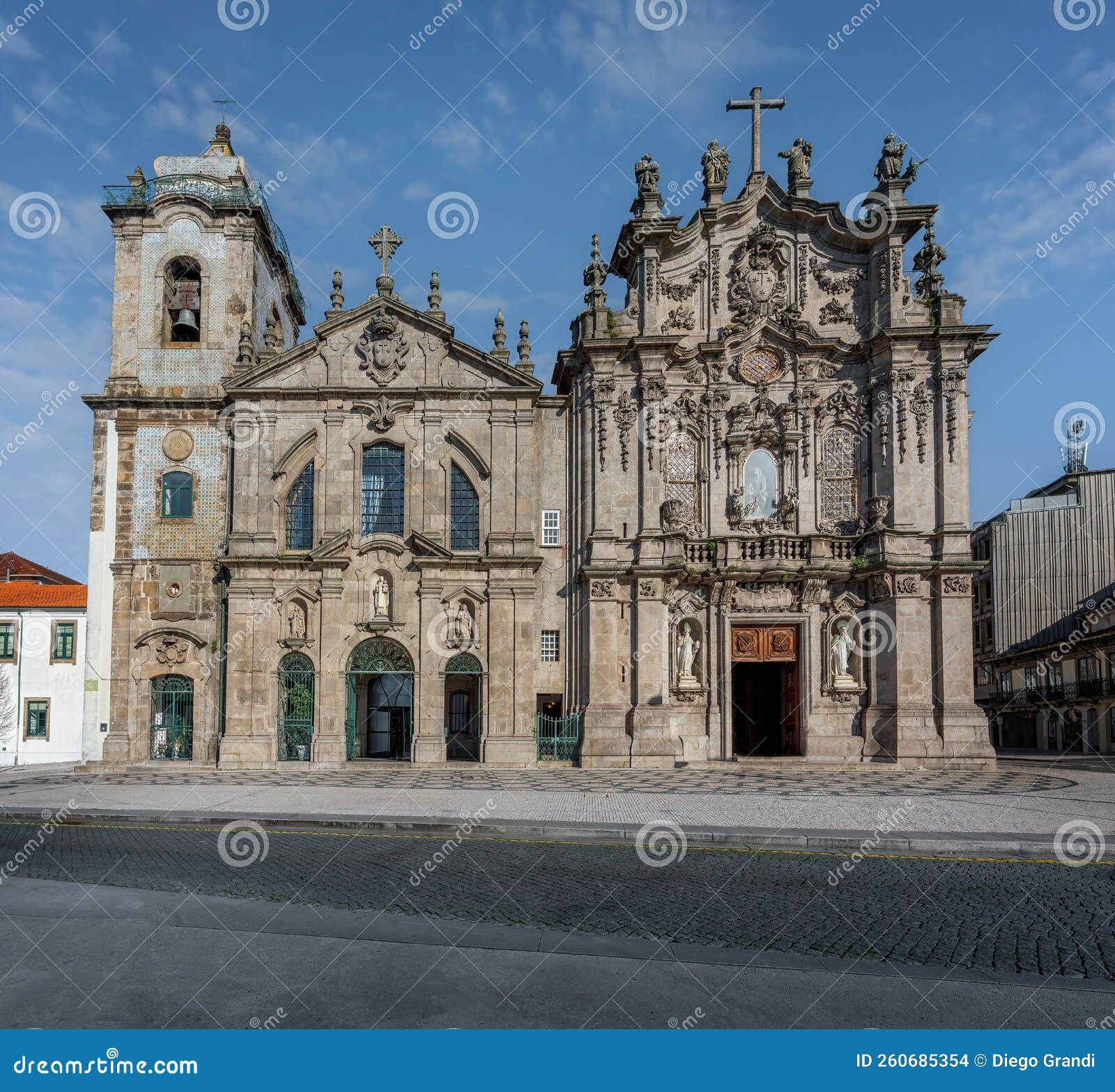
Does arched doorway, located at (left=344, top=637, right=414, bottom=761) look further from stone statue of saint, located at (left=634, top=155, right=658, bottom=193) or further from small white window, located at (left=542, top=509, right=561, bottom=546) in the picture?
stone statue of saint, located at (left=634, top=155, right=658, bottom=193)

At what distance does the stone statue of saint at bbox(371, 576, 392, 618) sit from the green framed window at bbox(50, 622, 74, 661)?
1864 cm

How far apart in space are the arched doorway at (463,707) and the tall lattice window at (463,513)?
12.1 ft

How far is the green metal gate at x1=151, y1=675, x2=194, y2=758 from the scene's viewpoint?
3136 cm

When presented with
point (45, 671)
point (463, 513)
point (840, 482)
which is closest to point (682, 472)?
point (840, 482)

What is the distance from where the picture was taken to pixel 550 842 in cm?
1481

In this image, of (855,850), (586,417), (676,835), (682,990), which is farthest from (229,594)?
(682,990)

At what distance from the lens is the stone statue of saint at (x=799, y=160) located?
32.8 m

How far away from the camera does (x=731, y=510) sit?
31.7m

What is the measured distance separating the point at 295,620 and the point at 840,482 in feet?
60.8

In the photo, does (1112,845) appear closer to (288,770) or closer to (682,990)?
(682,990)

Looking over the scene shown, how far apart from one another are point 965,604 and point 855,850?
18.2 m

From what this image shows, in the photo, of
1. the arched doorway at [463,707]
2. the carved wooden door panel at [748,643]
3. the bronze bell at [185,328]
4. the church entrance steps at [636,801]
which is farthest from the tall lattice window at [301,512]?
the carved wooden door panel at [748,643]

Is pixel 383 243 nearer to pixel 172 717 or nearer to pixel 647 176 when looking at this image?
pixel 647 176

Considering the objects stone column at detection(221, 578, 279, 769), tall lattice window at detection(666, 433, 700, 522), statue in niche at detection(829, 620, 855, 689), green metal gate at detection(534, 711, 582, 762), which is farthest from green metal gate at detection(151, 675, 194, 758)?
statue in niche at detection(829, 620, 855, 689)
